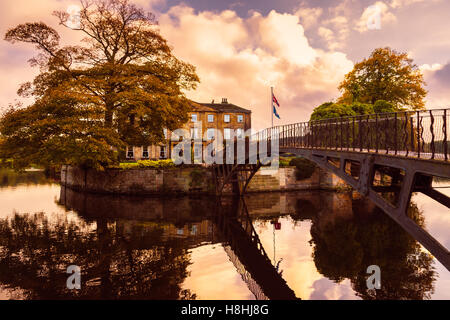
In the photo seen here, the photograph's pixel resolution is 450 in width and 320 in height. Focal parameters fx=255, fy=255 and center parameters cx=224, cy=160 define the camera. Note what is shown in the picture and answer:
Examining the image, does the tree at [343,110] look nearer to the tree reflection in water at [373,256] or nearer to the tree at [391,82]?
the tree at [391,82]

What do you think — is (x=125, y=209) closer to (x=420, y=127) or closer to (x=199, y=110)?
(x=420, y=127)

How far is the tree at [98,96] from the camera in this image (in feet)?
69.1

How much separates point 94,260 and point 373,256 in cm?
1270

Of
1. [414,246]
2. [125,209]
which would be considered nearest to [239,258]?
[414,246]

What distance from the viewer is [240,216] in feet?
64.8

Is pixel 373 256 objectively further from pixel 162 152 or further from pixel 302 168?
pixel 162 152

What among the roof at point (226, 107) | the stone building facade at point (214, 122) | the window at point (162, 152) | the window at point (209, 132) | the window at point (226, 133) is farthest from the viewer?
the roof at point (226, 107)

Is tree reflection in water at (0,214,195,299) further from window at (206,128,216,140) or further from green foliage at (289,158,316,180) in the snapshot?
window at (206,128,216,140)

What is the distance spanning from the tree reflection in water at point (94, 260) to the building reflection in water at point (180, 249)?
4 cm

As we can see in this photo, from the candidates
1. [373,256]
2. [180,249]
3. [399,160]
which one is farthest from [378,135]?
[180,249]

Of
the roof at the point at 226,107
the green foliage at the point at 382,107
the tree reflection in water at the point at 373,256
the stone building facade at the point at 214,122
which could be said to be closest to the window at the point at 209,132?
the stone building facade at the point at 214,122

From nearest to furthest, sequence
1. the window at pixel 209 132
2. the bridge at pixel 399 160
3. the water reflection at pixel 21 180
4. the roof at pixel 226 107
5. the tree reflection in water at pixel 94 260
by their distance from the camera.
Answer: the bridge at pixel 399 160, the tree reflection in water at pixel 94 260, the water reflection at pixel 21 180, the window at pixel 209 132, the roof at pixel 226 107

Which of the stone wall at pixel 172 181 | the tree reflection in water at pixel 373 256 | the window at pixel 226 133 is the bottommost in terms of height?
the tree reflection in water at pixel 373 256

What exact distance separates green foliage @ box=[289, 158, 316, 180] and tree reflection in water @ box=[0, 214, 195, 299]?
1897cm
